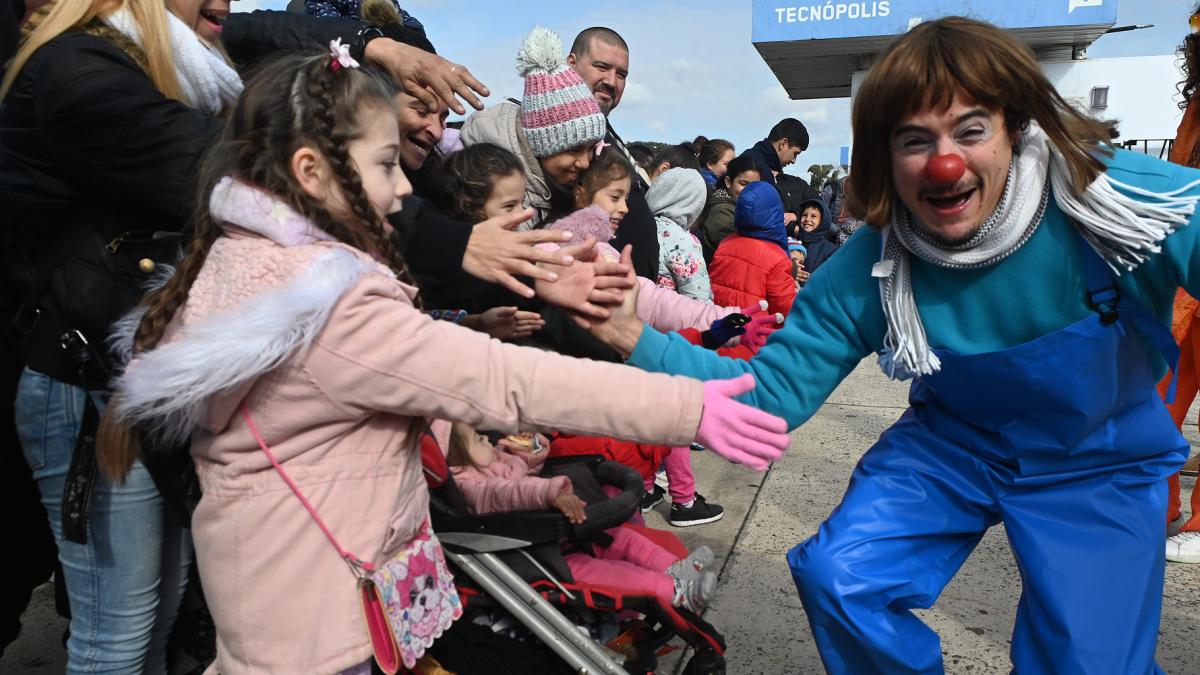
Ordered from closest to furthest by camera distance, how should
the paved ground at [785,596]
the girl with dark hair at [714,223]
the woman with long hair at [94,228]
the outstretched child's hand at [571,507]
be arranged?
1. the woman with long hair at [94,228]
2. the outstretched child's hand at [571,507]
3. the paved ground at [785,596]
4. the girl with dark hair at [714,223]

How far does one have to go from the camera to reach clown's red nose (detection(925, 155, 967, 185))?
1.80 m

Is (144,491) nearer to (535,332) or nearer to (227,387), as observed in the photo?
(227,387)

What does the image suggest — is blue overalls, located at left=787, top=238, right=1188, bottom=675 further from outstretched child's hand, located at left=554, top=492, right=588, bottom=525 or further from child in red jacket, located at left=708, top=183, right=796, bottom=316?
child in red jacket, located at left=708, top=183, right=796, bottom=316

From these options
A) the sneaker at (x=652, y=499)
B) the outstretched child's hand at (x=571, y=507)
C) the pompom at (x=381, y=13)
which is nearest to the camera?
the outstretched child's hand at (x=571, y=507)

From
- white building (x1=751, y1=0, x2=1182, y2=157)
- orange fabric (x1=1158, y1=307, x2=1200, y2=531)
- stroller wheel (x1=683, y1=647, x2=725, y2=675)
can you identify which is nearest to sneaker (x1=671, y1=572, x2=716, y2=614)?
stroller wheel (x1=683, y1=647, x2=725, y2=675)

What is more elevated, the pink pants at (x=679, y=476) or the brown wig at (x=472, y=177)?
the brown wig at (x=472, y=177)

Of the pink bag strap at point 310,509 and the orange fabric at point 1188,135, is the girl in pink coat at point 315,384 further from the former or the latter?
the orange fabric at point 1188,135

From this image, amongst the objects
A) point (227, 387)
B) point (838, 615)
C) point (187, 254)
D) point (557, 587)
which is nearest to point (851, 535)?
point (838, 615)

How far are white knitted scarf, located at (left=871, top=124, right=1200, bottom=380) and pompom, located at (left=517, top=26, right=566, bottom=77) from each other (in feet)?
4.87

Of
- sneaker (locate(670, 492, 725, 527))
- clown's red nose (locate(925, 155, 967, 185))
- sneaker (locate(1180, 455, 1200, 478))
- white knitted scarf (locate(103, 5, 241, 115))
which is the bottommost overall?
sneaker (locate(1180, 455, 1200, 478))

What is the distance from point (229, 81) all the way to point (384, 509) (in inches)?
40.2

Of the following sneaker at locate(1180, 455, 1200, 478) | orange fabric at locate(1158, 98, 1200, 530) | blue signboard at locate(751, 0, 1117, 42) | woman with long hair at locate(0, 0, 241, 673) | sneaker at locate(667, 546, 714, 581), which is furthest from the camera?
blue signboard at locate(751, 0, 1117, 42)

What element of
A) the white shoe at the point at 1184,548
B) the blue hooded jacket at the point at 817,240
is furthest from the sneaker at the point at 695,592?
the blue hooded jacket at the point at 817,240

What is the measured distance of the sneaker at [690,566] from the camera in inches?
89.7
